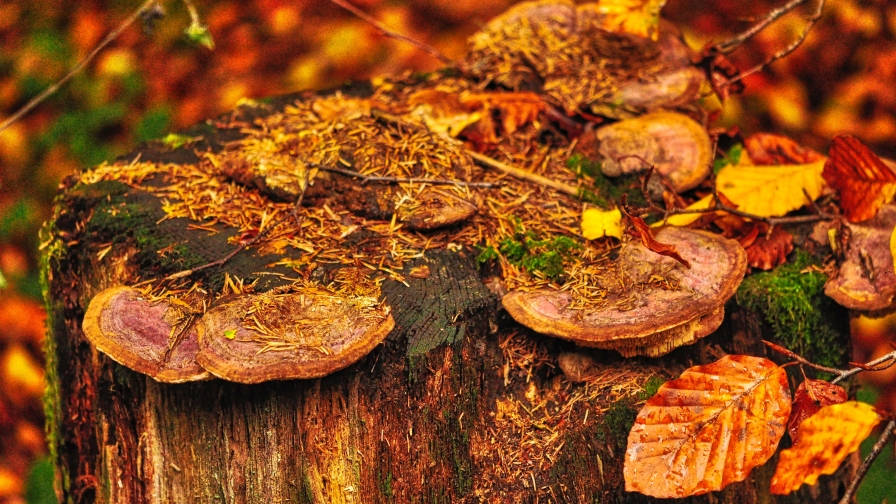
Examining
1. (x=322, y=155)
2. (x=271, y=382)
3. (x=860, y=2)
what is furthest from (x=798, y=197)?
(x=860, y=2)

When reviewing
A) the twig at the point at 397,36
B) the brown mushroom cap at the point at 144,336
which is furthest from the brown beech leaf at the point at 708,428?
the twig at the point at 397,36

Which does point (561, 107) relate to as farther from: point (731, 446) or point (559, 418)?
point (731, 446)

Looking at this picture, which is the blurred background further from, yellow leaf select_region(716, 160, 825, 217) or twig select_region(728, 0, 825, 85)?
yellow leaf select_region(716, 160, 825, 217)

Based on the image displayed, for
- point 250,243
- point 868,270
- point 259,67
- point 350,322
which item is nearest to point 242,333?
point 350,322

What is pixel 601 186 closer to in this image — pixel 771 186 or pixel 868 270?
pixel 771 186

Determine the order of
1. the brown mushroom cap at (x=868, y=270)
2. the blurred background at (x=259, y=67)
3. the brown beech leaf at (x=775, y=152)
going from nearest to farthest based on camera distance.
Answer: the brown mushroom cap at (x=868, y=270) → the brown beech leaf at (x=775, y=152) → the blurred background at (x=259, y=67)

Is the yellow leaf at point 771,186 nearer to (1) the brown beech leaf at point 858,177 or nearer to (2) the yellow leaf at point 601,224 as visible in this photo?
(1) the brown beech leaf at point 858,177

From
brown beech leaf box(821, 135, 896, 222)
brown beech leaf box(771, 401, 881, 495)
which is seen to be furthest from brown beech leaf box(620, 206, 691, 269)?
brown beech leaf box(821, 135, 896, 222)
